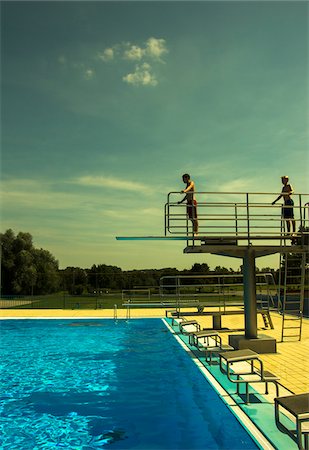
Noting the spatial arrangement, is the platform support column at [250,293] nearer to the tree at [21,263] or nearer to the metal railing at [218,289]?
the metal railing at [218,289]

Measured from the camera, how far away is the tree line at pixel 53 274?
73.6 feet

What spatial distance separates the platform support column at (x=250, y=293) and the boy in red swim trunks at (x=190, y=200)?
137 centimetres

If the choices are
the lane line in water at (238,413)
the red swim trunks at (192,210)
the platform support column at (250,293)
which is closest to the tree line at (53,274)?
the platform support column at (250,293)

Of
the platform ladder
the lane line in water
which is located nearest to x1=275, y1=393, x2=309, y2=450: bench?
the lane line in water

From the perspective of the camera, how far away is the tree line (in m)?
22.4

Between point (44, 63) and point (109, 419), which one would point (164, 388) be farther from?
point (44, 63)

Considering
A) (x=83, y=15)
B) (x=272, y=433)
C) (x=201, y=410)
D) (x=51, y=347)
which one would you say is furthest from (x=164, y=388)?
(x=83, y=15)

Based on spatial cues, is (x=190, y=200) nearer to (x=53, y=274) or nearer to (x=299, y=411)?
(x=299, y=411)

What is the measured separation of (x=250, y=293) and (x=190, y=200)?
7.99 feet

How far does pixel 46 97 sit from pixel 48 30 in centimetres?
217

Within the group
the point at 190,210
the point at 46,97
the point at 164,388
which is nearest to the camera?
the point at 164,388

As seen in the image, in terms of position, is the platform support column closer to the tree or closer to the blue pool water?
the blue pool water

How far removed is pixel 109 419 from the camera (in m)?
5.32

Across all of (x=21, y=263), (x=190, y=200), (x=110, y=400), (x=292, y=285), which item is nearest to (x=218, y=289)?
(x=292, y=285)
